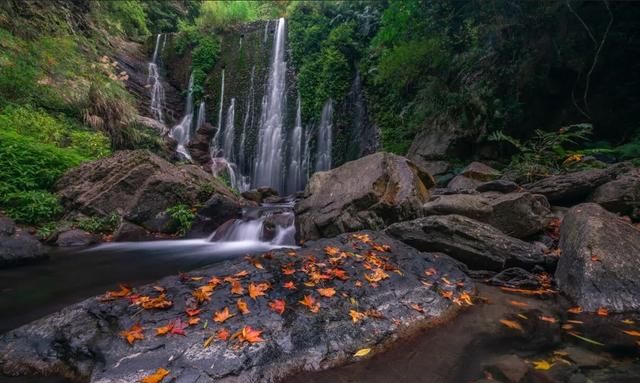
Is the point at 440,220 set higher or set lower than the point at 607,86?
lower

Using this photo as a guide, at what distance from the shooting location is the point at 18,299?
3.68 m

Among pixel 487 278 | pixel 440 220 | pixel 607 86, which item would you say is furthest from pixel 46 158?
pixel 607 86

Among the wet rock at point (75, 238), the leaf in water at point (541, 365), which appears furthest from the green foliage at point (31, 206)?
the leaf in water at point (541, 365)

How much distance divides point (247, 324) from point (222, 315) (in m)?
0.21

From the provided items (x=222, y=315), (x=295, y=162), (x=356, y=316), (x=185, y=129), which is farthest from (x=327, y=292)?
(x=185, y=129)

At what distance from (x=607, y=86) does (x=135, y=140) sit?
41.0 feet

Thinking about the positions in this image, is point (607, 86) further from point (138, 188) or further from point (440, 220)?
point (138, 188)

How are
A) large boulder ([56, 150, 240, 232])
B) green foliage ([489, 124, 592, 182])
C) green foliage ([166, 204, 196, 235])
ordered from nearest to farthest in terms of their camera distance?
green foliage ([489, 124, 592, 182]) < large boulder ([56, 150, 240, 232]) < green foliage ([166, 204, 196, 235])

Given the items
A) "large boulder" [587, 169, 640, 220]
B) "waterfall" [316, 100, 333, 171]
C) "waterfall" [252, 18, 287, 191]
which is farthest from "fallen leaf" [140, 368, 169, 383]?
"waterfall" [252, 18, 287, 191]

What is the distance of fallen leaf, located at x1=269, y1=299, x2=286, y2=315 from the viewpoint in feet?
8.71

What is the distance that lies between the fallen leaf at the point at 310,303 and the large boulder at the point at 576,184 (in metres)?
4.81

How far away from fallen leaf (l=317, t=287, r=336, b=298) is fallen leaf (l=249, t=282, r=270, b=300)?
47 centimetres

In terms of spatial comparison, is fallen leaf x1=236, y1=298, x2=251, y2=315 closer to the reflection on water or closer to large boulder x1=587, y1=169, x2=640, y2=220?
the reflection on water

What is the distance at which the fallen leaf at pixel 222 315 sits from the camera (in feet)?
8.11
